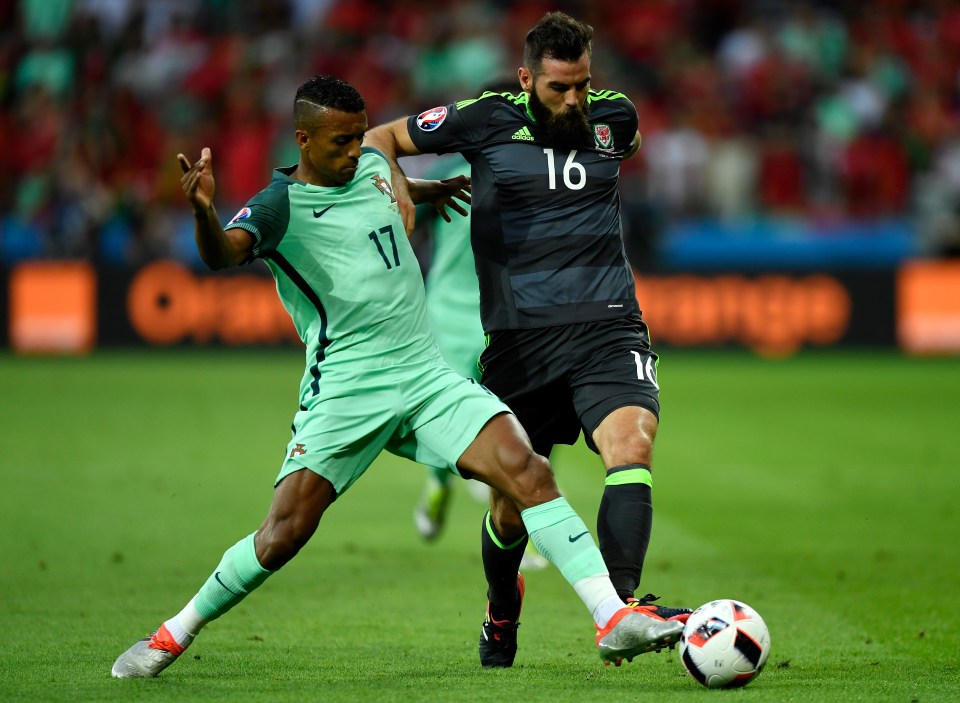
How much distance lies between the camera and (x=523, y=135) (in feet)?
20.1

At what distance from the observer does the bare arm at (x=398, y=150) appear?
5.85 meters

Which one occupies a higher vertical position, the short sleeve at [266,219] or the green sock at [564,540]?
the short sleeve at [266,219]

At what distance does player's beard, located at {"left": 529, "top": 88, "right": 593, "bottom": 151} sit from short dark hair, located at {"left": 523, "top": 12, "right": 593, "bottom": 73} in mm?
163

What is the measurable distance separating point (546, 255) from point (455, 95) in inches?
602

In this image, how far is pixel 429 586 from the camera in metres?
7.67

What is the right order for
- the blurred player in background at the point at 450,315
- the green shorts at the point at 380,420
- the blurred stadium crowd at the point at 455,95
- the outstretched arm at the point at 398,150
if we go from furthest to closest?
the blurred stadium crowd at the point at 455,95, the blurred player in background at the point at 450,315, the outstretched arm at the point at 398,150, the green shorts at the point at 380,420

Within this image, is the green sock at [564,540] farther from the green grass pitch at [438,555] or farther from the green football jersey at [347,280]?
the green football jersey at [347,280]

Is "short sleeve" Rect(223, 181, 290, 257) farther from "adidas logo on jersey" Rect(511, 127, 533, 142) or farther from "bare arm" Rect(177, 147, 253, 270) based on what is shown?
"adidas logo on jersey" Rect(511, 127, 533, 142)

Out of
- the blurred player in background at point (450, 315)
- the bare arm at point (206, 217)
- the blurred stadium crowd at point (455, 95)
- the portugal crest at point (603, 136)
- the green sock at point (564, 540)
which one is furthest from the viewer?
the blurred stadium crowd at point (455, 95)

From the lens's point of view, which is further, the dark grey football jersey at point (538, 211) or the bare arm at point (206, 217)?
the dark grey football jersey at point (538, 211)

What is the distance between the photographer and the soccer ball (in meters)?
5.16

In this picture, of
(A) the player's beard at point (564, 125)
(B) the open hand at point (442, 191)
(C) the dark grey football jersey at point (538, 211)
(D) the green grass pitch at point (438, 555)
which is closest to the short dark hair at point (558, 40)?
(A) the player's beard at point (564, 125)

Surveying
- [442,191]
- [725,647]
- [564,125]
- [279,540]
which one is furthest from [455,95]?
[725,647]

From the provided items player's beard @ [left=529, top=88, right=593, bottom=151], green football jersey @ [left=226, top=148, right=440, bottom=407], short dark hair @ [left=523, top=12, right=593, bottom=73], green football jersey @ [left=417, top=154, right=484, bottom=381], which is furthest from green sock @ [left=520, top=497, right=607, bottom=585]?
green football jersey @ [left=417, top=154, right=484, bottom=381]
